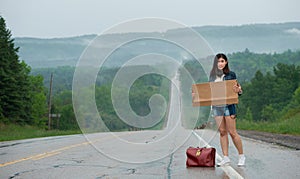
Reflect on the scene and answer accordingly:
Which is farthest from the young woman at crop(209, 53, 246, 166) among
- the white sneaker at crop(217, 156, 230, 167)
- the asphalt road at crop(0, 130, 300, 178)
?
the asphalt road at crop(0, 130, 300, 178)

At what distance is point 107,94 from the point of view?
11000mm

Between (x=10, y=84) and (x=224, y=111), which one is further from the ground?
(x=10, y=84)

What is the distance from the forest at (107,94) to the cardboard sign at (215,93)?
238cm

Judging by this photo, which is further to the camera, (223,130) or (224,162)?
(223,130)

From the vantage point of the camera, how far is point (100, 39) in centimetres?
948

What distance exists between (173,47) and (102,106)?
2.39 meters

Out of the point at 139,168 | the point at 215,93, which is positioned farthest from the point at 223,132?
the point at 139,168

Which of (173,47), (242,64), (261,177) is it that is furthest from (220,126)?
(242,64)

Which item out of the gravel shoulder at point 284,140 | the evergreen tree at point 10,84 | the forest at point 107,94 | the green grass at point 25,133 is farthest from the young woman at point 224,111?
the evergreen tree at point 10,84

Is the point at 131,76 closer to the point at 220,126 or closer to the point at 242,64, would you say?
the point at 220,126

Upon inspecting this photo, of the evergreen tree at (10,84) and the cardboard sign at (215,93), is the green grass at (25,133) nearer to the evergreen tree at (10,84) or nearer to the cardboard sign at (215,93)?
the evergreen tree at (10,84)

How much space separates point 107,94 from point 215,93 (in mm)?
3577

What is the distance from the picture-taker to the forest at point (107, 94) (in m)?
11.5

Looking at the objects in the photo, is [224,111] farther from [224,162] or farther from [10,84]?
[10,84]
